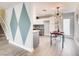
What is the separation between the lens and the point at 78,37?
2.61m

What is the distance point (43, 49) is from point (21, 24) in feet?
2.25

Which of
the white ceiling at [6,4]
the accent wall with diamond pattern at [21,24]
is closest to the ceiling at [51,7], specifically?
the accent wall with diamond pattern at [21,24]

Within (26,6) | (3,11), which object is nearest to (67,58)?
(26,6)

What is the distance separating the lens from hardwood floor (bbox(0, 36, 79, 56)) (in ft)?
8.67

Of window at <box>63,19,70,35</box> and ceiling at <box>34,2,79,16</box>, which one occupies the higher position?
ceiling at <box>34,2,79,16</box>

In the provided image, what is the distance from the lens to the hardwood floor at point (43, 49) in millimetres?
2643

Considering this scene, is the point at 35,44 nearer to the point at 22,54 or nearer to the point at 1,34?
the point at 22,54

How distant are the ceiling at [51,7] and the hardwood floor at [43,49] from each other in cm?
53

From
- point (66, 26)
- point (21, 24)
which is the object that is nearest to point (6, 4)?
point (21, 24)

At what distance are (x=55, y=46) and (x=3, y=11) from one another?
127 cm

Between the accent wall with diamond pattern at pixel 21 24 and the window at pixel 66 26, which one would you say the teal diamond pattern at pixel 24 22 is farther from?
the window at pixel 66 26

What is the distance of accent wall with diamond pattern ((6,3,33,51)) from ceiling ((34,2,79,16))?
18 centimetres

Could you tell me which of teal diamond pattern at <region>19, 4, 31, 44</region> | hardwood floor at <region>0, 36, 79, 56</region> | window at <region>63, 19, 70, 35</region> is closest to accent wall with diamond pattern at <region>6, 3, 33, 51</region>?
teal diamond pattern at <region>19, 4, 31, 44</region>

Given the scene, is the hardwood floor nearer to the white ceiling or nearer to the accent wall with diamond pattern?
the accent wall with diamond pattern
